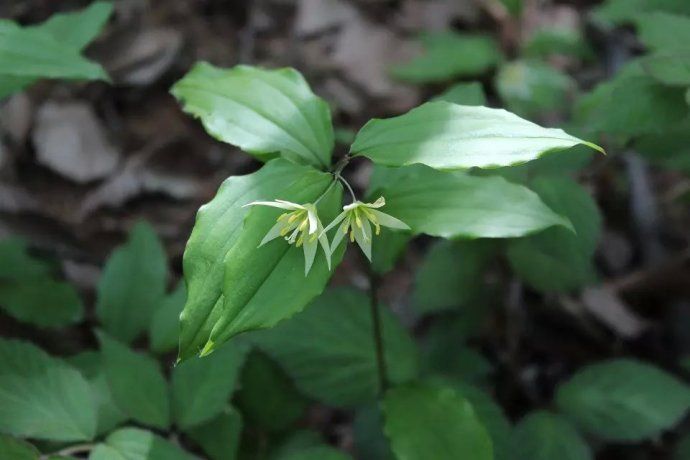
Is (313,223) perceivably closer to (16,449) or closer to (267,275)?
(267,275)

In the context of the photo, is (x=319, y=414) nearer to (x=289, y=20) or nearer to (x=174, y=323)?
(x=174, y=323)

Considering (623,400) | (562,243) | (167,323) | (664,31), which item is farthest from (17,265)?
(664,31)

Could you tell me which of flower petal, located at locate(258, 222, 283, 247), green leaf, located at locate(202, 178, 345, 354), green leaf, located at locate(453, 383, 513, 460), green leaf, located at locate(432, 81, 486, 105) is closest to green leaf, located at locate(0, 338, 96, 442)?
green leaf, located at locate(202, 178, 345, 354)

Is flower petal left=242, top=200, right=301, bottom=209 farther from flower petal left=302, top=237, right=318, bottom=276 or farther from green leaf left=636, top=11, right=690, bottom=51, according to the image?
green leaf left=636, top=11, right=690, bottom=51

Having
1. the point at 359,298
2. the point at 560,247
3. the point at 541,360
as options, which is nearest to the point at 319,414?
the point at 359,298

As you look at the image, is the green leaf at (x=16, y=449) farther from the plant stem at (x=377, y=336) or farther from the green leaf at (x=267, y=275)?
the plant stem at (x=377, y=336)

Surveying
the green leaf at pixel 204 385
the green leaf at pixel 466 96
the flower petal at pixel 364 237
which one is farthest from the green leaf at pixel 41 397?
the green leaf at pixel 466 96

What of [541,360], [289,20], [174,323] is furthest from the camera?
[289,20]
